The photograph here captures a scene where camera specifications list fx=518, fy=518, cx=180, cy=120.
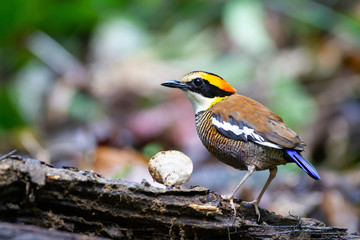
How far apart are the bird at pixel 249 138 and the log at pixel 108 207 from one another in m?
0.29

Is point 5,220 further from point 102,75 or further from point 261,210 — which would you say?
point 102,75

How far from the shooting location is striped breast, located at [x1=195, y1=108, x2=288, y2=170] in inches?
157

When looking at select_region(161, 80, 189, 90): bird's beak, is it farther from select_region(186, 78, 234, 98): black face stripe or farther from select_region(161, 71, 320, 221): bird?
select_region(161, 71, 320, 221): bird

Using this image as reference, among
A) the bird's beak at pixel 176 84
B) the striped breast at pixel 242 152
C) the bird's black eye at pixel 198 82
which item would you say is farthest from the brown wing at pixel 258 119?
the bird's beak at pixel 176 84

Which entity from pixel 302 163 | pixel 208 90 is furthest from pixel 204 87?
pixel 302 163

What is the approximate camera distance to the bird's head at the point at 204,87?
461 cm

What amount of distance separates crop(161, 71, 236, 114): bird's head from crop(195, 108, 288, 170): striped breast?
0.45 meters

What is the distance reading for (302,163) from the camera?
12.3ft

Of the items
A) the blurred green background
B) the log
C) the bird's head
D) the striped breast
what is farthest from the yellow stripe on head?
the blurred green background

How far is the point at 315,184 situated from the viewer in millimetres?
6910

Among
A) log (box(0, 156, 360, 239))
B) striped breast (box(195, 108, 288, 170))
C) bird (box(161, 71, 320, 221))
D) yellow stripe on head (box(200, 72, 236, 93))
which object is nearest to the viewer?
log (box(0, 156, 360, 239))

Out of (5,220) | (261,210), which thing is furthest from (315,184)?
(5,220)

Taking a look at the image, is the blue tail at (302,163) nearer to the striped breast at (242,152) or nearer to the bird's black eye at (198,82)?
the striped breast at (242,152)

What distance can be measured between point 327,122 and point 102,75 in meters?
4.94
